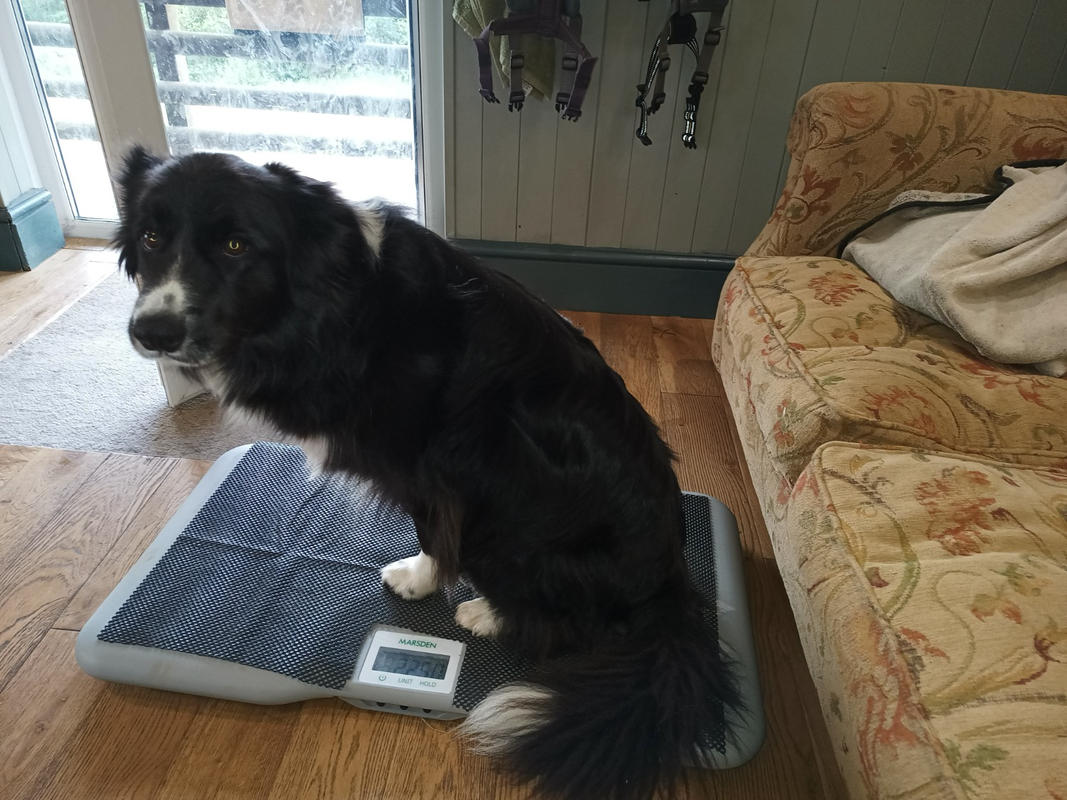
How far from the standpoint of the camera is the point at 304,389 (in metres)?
1.07

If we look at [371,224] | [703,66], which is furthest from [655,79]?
[371,224]

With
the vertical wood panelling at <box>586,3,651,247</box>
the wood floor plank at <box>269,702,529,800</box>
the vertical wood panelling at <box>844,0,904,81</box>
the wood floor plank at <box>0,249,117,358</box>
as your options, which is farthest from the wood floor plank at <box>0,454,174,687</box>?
the vertical wood panelling at <box>844,0,904,81</box>

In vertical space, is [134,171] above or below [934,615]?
above

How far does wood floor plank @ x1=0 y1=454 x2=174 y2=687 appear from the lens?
1.30 metres

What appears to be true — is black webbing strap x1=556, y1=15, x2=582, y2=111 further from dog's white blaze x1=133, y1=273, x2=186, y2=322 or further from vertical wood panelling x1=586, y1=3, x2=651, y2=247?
dog's white blaze x1=133, y1=273, x2=186, y2=322

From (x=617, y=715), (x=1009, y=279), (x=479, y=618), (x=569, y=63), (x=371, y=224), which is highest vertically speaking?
(x=569, y=63)

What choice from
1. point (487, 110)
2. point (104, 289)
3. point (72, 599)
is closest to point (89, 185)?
point (104, 289)

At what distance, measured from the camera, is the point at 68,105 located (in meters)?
2.63

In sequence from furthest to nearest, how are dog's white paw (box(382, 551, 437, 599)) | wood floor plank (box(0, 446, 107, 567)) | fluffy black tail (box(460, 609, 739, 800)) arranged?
wood floor plank (box(0, 446, 107, 567)) → dog's white paw (box(382, 551, 437, 599)) → fluffy black tail (box(460, 609, 739, 800))

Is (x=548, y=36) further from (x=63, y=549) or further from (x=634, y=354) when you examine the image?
(x=63, y=549)

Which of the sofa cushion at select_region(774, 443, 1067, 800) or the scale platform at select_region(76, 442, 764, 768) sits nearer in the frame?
the sofa cushion at select_region(774, 443, 1067, 800)

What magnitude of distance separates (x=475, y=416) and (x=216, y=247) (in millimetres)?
429

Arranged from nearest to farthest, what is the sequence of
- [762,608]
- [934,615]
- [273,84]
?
[934,615] → [762,608] → [273,84]

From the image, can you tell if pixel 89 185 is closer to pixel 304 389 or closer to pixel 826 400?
pixel 304 389
